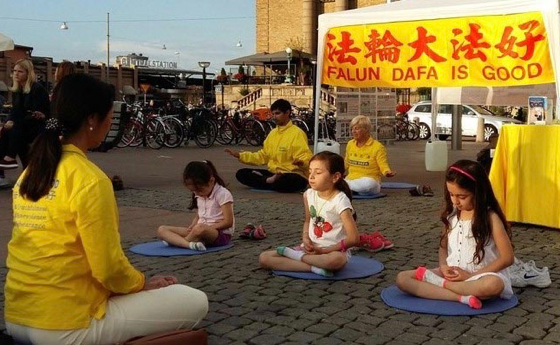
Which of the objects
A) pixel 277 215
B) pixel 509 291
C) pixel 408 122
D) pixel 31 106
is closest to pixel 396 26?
pixel 277 215

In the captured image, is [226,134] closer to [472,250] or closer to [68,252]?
[472,250]

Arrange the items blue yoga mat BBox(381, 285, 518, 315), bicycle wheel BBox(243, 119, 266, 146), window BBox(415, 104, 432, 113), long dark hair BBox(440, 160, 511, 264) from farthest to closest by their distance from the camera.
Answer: window BBox(415, 104, 432, 113) < bicycle wheel BBox(243, 119, 266, 146) < long dark hair BBox(440, 160, 511, 264) < blue yoga mat BBox(381, 285, 518, 315)

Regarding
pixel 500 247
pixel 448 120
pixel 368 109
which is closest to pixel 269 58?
pixel 448 120

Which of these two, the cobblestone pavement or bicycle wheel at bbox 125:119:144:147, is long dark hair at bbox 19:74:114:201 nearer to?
the cobblestone pavement

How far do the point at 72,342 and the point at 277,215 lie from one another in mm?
5589

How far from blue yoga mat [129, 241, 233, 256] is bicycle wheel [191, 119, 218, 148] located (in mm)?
14830

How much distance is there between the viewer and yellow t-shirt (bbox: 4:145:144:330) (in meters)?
3.14

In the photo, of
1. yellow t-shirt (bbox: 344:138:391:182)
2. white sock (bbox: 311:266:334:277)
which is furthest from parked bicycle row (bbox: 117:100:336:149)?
white sock (bbox: 311:266:334:277)

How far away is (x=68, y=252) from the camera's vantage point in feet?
10.6

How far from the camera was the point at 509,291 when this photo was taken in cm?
482

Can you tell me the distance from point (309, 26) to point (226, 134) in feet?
124

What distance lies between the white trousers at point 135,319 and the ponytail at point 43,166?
60 cm

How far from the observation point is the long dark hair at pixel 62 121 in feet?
10.5

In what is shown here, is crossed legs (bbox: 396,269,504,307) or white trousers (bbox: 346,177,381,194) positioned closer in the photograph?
crossed legs (bbox: 396,269,504,307)
